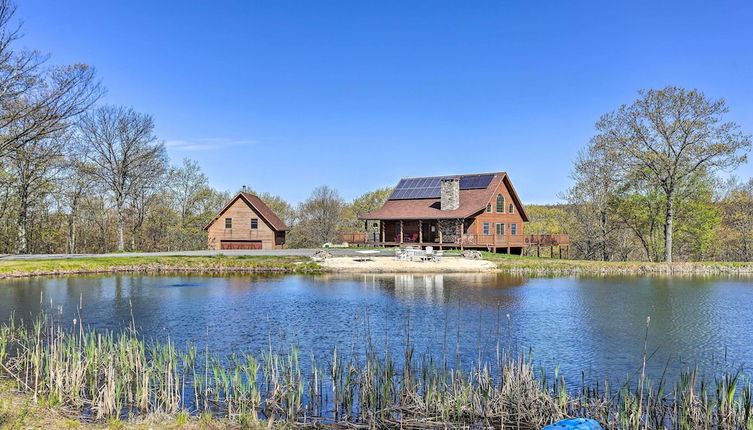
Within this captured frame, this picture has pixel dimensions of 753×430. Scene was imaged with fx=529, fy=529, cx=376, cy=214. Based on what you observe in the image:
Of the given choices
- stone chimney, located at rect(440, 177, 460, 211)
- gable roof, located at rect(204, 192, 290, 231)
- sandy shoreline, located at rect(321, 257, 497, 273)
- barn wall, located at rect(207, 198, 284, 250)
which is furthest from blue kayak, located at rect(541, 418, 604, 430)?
barn wall, located at rect(207, 198, 284, 250)

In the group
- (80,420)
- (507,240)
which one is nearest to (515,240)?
(507,240)

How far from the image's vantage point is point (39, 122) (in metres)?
20.6

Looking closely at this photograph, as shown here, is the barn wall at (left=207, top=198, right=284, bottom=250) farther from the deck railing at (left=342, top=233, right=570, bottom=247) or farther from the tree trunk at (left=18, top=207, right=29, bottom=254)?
the tree trunk at (left=18, top=207, right=29, bottom=254)

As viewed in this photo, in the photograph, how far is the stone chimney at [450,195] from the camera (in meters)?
50.1

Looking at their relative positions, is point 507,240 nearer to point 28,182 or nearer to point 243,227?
point 243,227

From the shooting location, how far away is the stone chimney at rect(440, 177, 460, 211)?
50.1 meters

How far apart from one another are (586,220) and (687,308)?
29664 millimetres

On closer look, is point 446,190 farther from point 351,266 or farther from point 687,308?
point 687,308

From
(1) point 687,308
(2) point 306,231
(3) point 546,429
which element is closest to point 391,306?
(1) point 687,308

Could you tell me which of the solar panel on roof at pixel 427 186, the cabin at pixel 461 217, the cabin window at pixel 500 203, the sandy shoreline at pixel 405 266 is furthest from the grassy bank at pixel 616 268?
the solar panel on roof at pixel 427 186

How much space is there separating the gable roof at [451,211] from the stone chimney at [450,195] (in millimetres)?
465

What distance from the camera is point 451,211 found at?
163 feet

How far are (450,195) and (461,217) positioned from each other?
11.8ft

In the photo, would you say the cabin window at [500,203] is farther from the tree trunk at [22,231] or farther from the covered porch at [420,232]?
the tree trunk at [22,231]
